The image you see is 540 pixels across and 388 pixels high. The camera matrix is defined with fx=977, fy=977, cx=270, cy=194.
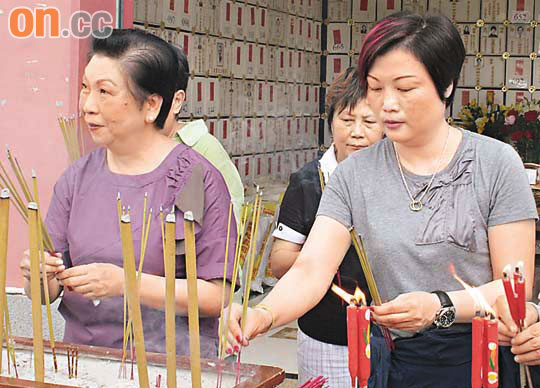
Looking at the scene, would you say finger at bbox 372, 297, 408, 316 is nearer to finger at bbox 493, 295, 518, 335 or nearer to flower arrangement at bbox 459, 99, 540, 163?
finger at bbox 493, 295, 518, 335

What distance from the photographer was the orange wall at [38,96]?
11.0ft

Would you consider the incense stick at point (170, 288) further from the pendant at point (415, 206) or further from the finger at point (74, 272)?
the pendant at point (415, 206)

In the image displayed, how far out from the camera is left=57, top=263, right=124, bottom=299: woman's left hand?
1.73 metres

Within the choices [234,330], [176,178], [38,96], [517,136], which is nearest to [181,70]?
[176,178]

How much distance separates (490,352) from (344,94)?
3.87 ft

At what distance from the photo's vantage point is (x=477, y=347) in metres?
1.21

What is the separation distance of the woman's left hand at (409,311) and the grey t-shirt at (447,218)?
0.10 metres

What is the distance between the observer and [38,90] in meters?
3.39

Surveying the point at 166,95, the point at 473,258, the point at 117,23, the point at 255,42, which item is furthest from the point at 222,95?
the point at 473,258

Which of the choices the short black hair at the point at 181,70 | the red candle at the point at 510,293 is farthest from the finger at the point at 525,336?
the short black hair at the point at 181,70

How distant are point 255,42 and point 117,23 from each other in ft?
8.82

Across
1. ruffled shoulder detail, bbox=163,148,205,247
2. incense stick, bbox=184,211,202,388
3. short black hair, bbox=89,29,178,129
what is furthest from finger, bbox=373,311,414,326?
short black hair, bbox=89,29,178,129

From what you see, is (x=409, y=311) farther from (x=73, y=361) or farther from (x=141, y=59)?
(x=141, y=59)

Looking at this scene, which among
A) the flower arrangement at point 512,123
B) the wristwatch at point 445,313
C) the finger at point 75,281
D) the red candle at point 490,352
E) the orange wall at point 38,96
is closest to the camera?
the red candle at point 490,352
